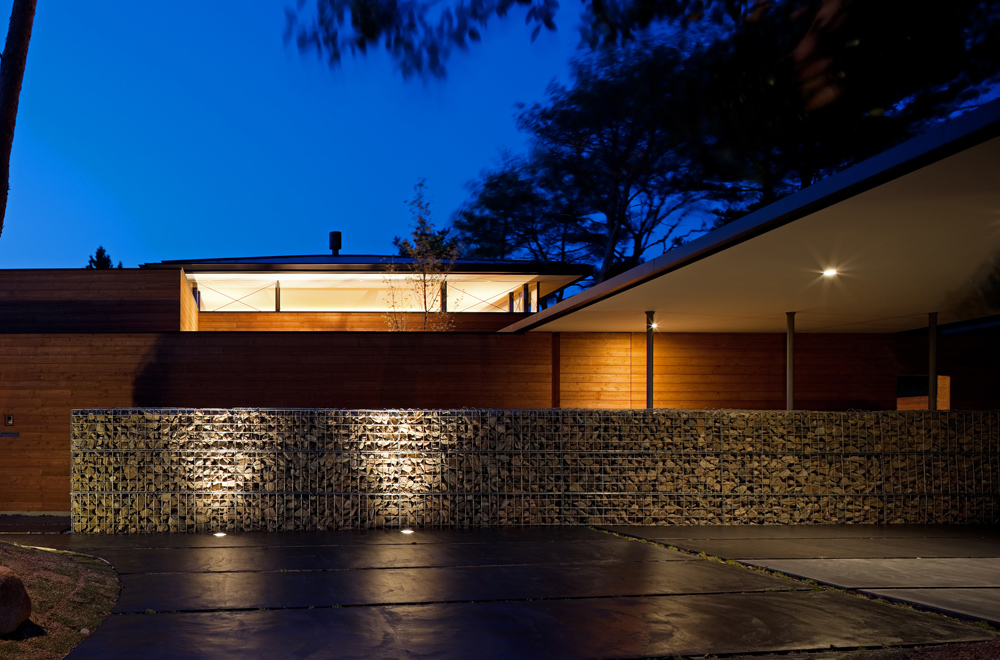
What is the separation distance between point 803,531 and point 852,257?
323 cm

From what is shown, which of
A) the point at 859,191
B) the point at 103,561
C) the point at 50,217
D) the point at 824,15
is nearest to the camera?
the point at 824,15

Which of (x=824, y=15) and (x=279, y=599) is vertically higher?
(x=824, y=15)

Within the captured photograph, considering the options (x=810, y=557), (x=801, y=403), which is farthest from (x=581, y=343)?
(x=810, y=557)

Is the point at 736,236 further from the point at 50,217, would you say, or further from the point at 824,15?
the point at 50,217

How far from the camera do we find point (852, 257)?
24.3ft

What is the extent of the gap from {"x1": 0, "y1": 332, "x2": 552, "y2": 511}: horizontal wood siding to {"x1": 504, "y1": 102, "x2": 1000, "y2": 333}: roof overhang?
3.92 feet

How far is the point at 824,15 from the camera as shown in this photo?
327 cm

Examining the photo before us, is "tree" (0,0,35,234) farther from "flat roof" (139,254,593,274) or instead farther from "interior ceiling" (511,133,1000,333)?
"flat roof" (139,254,593,274)

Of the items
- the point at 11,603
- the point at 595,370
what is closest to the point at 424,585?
the point at 11,603

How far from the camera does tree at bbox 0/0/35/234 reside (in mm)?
6430

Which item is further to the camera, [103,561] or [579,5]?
[103,561]

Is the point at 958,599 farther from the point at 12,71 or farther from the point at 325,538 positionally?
the point at 12,71

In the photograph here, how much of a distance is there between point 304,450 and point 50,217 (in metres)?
157

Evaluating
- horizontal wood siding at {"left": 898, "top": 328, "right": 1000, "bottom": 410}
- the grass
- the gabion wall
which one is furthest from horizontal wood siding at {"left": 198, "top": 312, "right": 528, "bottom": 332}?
the grass
